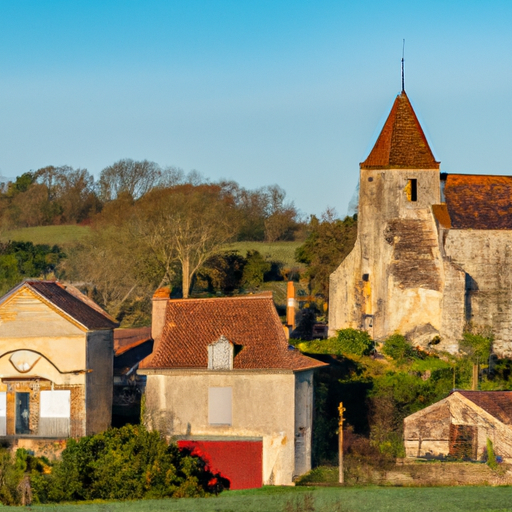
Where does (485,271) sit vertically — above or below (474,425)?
above

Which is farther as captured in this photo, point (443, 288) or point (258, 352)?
point (443, 288)

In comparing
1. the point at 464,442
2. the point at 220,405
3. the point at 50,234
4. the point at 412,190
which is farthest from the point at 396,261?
the point at 50,234

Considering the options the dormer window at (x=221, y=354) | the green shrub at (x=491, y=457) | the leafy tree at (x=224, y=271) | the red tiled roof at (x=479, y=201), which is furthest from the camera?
the leafy tree at (x=224, y=271)

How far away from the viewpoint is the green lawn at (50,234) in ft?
221

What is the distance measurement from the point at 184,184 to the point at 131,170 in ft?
26.0

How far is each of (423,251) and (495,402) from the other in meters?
8.97

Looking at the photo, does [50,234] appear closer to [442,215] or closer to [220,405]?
[442,215]

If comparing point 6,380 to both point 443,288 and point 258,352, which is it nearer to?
point 258,352

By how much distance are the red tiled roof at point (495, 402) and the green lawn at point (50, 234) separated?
36980 mm

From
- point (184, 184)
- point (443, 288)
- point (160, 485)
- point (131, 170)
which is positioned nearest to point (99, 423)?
point (160, 485)

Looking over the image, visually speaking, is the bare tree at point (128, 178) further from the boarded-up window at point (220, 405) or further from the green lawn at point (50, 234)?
the boarded-up window at point (220, 405)

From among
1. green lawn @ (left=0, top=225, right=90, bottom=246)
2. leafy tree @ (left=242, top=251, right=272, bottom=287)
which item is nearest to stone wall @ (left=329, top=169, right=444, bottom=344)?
leafy tree @ (left=242, top=251, right=272, bottom=287)

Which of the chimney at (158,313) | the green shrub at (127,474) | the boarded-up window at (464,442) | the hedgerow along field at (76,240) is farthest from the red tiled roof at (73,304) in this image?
the hedgerow along field at (76,240)

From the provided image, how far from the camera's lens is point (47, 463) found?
101 ft
